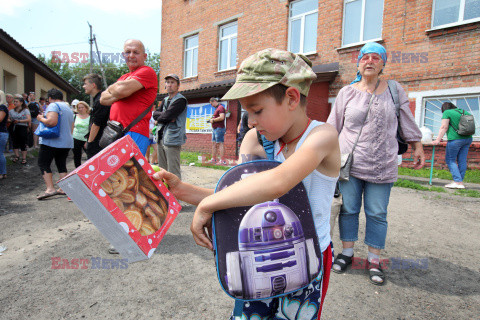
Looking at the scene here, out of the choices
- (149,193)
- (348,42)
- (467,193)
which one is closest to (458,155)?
(467,193)

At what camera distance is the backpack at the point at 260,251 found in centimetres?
88

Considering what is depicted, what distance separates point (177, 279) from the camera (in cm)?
238

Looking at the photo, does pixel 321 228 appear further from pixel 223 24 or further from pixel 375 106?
pixel 223 24

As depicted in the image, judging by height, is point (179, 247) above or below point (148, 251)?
below

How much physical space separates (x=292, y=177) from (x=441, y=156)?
9.30m

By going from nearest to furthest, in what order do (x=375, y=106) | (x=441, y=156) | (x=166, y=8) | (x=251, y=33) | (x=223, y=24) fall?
(x=375, y=106) → (x=441, y=156) → (x=251, y=33) → (x=223, y=24) → (x=166, y=8)

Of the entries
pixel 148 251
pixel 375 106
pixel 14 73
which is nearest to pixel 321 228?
pixel 148 251

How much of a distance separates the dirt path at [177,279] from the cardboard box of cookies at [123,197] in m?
1.14

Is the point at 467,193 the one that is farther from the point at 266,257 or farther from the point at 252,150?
the point at 266,257

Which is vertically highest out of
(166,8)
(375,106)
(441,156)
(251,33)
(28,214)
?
(166,8)

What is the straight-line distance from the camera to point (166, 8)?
54.7ft

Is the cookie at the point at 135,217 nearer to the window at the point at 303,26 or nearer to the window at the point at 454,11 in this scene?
the window at the point at 454,11

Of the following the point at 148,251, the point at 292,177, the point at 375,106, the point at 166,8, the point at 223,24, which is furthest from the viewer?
the point at 166,8

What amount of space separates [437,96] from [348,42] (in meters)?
3.34
